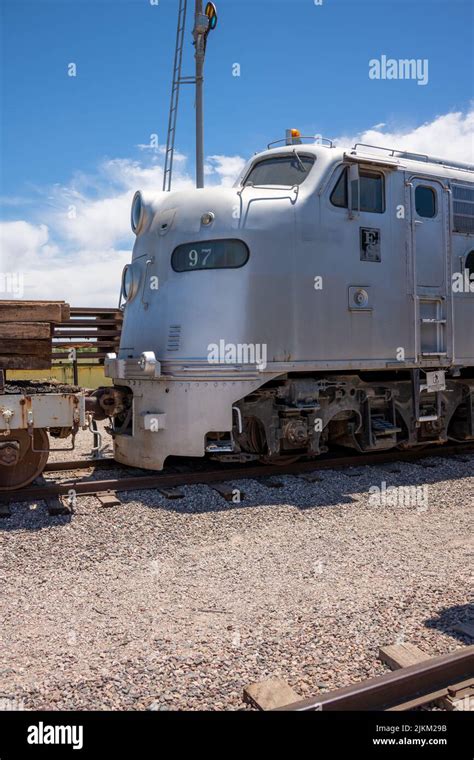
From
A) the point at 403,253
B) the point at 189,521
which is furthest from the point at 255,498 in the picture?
the point at 403,253

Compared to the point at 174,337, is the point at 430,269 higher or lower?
higher

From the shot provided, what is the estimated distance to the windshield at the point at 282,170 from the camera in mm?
7816

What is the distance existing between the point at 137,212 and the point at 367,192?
3.06 meters

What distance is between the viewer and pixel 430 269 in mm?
8484

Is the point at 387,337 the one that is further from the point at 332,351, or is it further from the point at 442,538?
the point at 442,538

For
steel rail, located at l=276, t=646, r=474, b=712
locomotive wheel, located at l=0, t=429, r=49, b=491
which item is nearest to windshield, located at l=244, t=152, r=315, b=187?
locomotive wheel, located at l=0, t=429, r=49, b=491

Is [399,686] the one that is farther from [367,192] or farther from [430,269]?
[430,269]

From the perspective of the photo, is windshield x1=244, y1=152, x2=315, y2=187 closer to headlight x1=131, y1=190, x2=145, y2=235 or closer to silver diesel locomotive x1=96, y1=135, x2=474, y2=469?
silver diesel locomotive x1=96, y1=135, x2=474, y2=469

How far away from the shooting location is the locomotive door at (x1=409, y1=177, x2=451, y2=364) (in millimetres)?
8312

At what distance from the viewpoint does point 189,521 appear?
6.00m

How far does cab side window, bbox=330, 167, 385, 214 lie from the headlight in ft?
8.17

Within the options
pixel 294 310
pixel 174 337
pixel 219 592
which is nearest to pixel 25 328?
pixel 174 337

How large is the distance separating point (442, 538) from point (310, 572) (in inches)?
60.5

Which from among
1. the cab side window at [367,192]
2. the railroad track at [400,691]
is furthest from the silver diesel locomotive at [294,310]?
the railroad track at [400,691]
